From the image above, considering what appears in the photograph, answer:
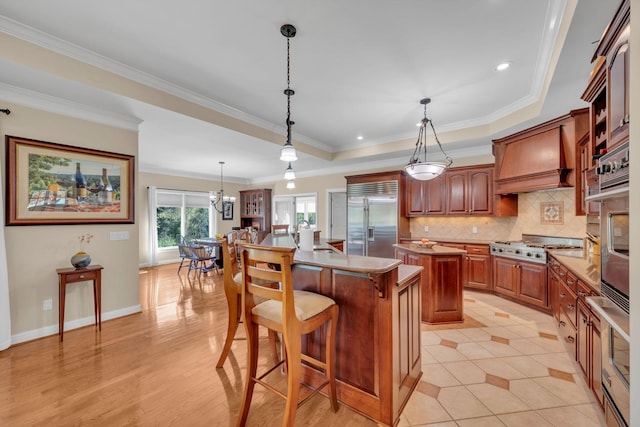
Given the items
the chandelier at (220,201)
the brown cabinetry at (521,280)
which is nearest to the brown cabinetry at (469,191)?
the brown cabinetry at (521,280)

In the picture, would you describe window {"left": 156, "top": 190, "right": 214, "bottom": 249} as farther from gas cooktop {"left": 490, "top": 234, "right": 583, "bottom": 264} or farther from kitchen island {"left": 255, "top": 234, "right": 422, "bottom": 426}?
gas cooktop {"left": 490, "top": 234, "right": 583, "bottom": 264}

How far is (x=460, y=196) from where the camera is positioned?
186 inches

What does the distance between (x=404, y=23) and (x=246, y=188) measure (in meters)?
7.71

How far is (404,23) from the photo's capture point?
2035 millimetres

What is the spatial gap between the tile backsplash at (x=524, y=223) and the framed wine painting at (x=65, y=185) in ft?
16.9

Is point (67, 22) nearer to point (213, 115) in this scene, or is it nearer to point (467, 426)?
point (213, 115)

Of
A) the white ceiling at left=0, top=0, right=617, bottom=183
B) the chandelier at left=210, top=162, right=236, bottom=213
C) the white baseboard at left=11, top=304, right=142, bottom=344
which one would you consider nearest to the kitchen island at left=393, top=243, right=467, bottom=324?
the white ceiling at left=0, top=0, right=617, bottom=183

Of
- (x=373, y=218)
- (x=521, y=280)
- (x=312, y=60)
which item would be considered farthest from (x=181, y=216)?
(x=521, y=280)

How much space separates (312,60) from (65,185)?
10.2 ft

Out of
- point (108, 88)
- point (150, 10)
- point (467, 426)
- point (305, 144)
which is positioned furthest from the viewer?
point (305, 144)

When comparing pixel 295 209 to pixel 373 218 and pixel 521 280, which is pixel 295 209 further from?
pixel 521 280

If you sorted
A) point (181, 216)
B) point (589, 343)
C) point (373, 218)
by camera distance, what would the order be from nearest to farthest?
point (589, 343), point (373, 218), point (181, 216)

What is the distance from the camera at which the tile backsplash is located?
3775mm

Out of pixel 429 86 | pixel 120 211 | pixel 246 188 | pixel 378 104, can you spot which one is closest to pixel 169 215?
pixel 246 188
